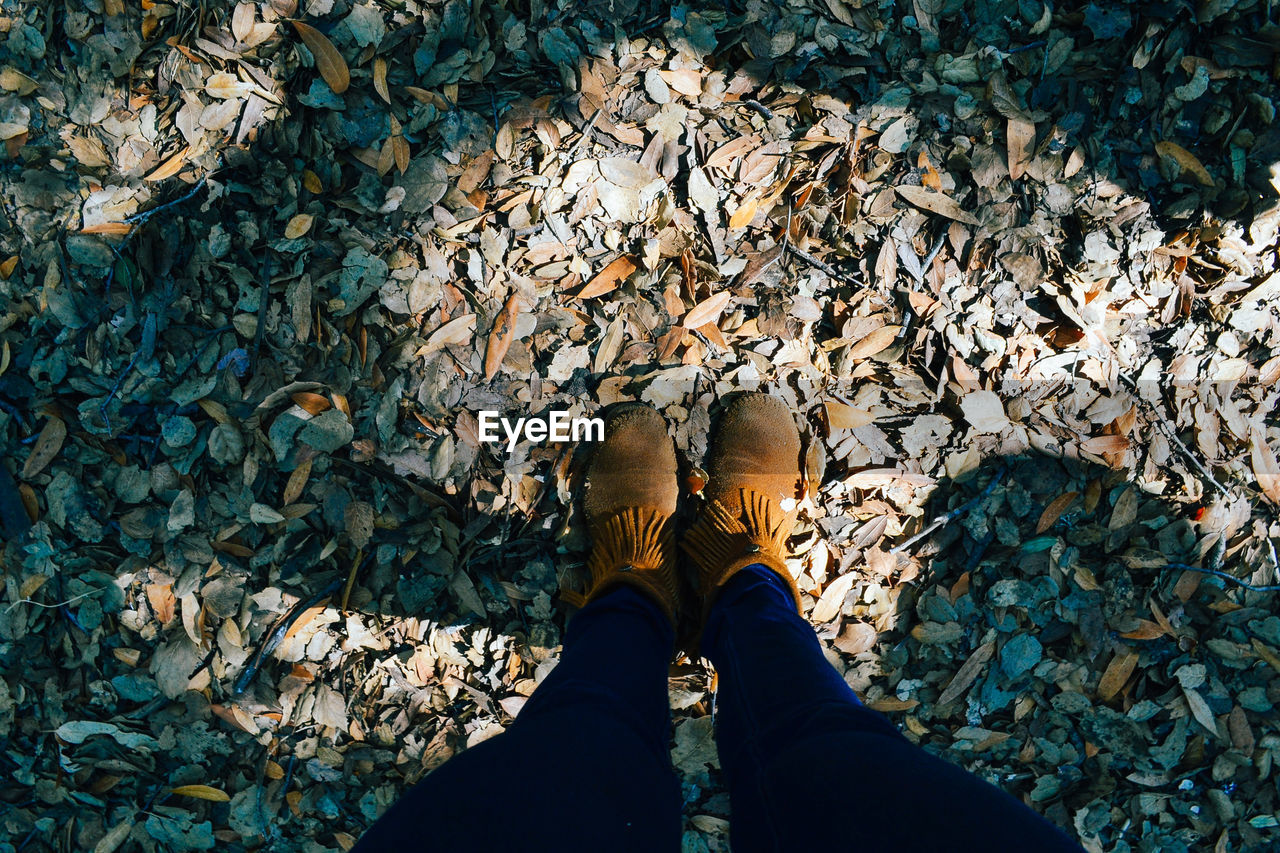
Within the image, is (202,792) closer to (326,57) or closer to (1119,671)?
(326,57)

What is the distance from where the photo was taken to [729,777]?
125cm

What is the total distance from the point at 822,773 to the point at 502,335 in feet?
3.99

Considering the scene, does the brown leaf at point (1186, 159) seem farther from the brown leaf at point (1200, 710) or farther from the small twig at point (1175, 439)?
the brown leaf at point (1200, 710)

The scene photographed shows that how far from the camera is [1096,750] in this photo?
1791 millimetres

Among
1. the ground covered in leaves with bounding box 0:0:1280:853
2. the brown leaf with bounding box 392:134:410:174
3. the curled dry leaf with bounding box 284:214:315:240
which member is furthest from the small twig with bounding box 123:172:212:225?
the brown leaf with bounding box 392:134:410:174

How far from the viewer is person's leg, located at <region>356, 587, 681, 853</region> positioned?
3.06ft

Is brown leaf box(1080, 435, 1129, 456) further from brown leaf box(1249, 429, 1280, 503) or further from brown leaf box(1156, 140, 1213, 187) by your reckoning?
brown leaf box(1156, 140, 1213, 187)

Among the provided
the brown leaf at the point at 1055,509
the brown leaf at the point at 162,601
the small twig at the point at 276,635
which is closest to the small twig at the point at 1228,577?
the brown leaf at the point at 1055,509

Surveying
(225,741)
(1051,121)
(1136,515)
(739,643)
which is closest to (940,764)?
(739,643)

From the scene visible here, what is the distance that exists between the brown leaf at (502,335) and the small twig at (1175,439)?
1554 millimetres

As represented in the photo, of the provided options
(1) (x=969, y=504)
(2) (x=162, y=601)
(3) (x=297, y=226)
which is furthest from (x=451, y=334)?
(1) (x=969, y=504)

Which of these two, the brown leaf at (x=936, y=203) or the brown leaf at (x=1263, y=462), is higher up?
the brown leaf at (x=936, y=203)

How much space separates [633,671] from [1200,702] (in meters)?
1.51

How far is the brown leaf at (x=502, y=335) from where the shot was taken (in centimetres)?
176
